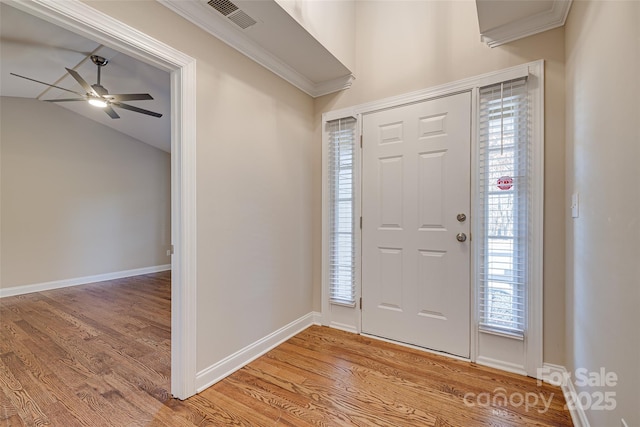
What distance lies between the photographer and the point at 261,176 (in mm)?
2277

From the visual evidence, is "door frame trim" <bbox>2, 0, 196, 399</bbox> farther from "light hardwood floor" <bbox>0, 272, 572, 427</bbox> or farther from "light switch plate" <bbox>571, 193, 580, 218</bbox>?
"light switch plate" <bbox>571, 193, 580, 218</bbox>

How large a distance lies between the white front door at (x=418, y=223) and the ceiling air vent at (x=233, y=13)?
4.04 feet

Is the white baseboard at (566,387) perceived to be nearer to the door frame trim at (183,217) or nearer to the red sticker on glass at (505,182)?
the red sticker on glass at (505,182)

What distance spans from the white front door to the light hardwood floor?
0.25 metres

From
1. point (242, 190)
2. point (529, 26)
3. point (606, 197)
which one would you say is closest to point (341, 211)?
point (242, 190)

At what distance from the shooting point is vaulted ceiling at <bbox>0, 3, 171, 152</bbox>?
2414mm

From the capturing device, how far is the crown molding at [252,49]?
1.71 meters

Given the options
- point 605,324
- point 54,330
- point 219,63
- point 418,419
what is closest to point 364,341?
point 418,419

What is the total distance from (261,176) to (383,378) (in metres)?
1.79

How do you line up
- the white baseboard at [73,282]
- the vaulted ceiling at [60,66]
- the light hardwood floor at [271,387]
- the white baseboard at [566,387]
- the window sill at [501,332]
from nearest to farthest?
the white baseboard at [566,387] < the light hardwood floor at [271,387] < the window sill at [501,332] < the vaulted ceiling at [60,66] < the white baseboard at [73,282]

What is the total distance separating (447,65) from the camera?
2.21 m

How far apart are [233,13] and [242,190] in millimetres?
1205

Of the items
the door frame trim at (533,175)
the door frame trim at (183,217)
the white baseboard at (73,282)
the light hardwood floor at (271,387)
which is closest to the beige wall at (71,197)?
the white baseboard at (73,282)

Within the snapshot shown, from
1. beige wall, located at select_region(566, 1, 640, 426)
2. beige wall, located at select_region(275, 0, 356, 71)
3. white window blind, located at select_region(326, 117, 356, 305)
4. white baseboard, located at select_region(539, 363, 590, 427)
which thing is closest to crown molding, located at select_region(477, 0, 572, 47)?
beige wall, located at select_region(566, 1, 640, 426)
